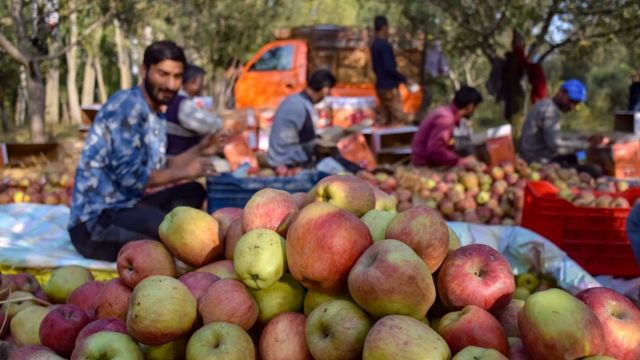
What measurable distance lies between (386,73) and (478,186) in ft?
15.2

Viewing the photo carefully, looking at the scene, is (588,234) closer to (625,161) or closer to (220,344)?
(625,161)

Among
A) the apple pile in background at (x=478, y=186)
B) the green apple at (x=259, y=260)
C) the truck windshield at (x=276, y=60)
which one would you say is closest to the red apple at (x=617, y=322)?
the green apple at (x=259, y=260)

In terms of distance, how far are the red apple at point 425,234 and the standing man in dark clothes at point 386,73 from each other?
28.6 feet

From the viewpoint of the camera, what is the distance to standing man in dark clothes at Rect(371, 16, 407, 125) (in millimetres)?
10289

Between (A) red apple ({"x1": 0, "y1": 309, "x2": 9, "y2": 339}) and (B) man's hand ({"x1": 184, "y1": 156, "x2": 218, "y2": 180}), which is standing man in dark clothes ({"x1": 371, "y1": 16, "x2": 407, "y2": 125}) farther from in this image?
(A) red apple ({"x1": 0, "y1": 309, "x2": 9, "y2": 339})

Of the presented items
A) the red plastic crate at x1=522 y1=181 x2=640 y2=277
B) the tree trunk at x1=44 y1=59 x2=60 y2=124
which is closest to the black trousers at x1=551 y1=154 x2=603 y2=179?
the red plastic crate at x1=522 y1=181 x2=640 y2=277

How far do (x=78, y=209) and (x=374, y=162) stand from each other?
548 centimetres

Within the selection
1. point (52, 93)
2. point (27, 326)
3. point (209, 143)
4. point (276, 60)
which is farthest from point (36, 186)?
point (52, 93)

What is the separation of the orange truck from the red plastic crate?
30.1 feet

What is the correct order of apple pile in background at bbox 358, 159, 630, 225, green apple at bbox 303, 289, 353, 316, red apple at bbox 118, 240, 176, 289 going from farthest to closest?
1. apple pile in background at bbox 358, 159, 630, 225
2. red apple at bbox 118, 240, 176, 289
3. green apple at bbox 303, 289, 353, 316

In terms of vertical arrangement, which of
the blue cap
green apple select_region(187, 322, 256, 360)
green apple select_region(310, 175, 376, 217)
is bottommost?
green apple select_region(187, 322, 256, 360)

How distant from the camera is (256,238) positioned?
5.97 ft

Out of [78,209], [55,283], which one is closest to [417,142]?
[78,209]

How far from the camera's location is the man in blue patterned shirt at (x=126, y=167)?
3795 millimetres
